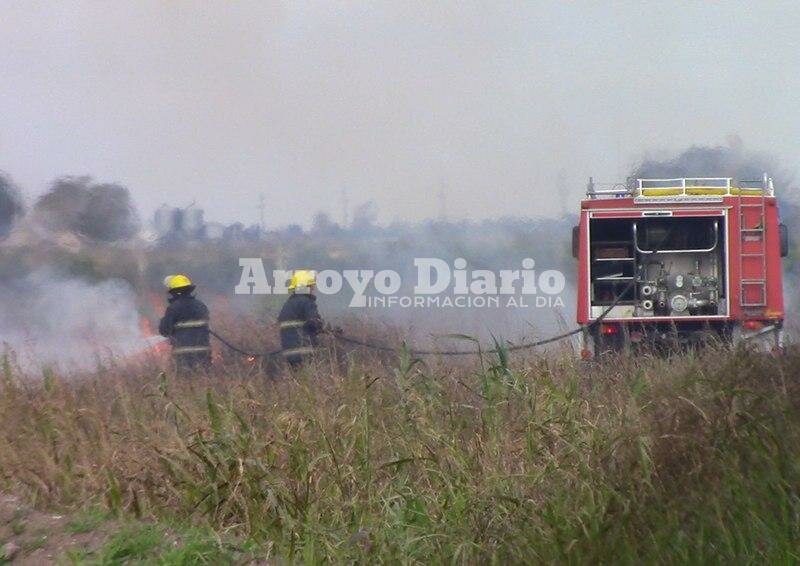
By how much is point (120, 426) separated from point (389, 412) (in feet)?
5.09

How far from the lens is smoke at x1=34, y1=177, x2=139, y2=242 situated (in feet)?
49.5

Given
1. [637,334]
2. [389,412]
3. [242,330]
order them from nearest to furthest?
1. [389,412]
2. [637,334]
3. [242,330]

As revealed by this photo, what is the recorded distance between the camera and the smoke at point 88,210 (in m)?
15.1

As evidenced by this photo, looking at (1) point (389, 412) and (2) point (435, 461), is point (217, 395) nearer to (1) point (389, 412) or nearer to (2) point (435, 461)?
(1) point (389, 412)

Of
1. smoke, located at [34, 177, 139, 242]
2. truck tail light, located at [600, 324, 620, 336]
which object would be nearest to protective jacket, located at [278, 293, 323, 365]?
truck tail light, located at [600, 324, 620, 336]

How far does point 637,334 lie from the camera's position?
484 inches

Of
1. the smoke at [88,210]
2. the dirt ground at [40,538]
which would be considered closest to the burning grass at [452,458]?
the dirt ground at [40,538]

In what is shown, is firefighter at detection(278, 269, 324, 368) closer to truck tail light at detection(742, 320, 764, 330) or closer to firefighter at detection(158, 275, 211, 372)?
firefighter at detection(158, 275, 211, 372)

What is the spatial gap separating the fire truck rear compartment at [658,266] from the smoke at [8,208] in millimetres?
7118

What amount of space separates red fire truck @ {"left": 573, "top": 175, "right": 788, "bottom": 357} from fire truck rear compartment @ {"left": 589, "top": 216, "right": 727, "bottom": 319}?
1 centimetres

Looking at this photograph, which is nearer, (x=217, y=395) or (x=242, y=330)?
(x=217, y=395)

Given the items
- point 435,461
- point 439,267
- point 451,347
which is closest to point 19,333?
point 439,267

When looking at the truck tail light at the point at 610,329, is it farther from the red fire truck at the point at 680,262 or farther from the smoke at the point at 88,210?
the smoke at the point at 88,210

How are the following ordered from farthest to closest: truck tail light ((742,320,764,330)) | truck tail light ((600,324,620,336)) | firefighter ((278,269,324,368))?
truck tail light ((600,324,620,336)) < truck tail light ((742,320,764,330)) < firefighter ((278,269,324,368))
